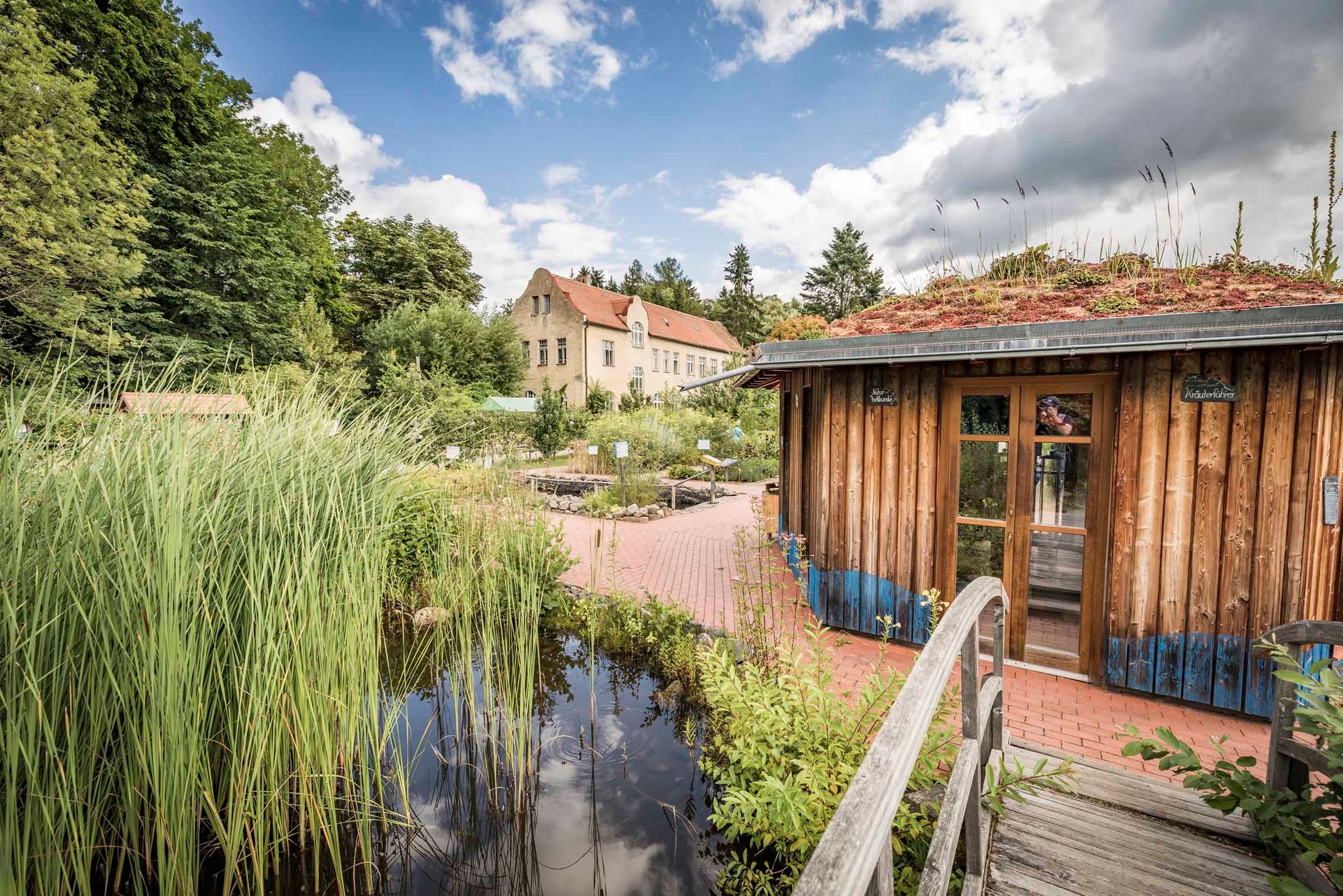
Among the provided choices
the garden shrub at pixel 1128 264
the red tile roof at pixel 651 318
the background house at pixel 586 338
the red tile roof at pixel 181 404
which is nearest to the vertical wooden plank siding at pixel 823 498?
the garden shrub at pixel 1128 264

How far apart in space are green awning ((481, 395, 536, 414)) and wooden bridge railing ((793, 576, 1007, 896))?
55.0ft

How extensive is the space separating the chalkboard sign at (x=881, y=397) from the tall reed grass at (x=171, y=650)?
147 inches

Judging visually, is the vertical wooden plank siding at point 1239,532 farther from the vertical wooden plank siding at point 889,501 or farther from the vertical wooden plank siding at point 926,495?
the vertical wooden plank siding at point 889,501

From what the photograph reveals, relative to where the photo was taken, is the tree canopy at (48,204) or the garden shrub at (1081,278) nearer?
the garden shrub at (1081,278)

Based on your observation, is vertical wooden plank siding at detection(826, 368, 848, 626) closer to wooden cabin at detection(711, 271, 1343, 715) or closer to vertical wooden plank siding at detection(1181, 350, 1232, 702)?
wooden cabin at detection(711, 271, 1343, 715)

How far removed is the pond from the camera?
258cm

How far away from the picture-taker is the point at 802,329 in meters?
5.15

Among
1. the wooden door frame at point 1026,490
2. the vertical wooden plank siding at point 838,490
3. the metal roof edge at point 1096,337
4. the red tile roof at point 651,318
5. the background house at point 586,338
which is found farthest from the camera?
the red tile roof at point 651,318

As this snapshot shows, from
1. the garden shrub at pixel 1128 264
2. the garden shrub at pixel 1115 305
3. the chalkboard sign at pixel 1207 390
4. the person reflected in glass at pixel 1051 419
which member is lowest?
the person reflected in glass at pixel 1051 419

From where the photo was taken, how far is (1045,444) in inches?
151

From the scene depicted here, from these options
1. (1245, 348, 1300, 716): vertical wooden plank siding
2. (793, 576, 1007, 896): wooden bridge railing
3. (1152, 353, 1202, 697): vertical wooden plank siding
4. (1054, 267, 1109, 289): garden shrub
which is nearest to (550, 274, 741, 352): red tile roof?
(1054, 267, 1109, 289): garden shrub

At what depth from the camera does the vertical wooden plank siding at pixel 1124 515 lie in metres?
3.45

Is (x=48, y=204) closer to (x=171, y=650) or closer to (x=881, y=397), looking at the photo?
(x=171, y=650)

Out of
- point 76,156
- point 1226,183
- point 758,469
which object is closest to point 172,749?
point 1226,183
